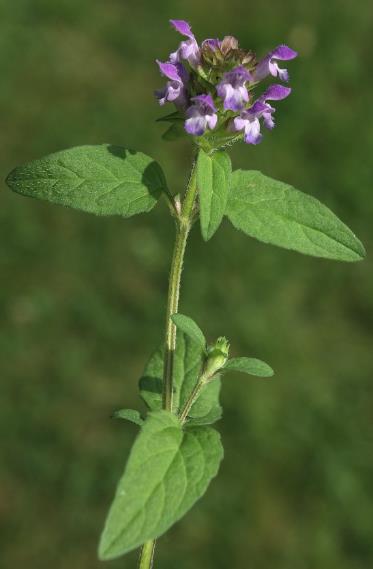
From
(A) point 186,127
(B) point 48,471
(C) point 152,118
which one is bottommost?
(B) point 48,471

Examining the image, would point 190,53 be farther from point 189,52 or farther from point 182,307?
point 182,307

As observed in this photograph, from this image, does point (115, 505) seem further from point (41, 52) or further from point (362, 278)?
point (41, 52)

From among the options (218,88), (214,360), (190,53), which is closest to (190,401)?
(214,360)

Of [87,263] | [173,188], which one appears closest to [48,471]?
[87,263]

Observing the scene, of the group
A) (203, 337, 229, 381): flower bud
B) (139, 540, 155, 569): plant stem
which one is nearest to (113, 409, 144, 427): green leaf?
(203, 337, 229, 381): flower bud

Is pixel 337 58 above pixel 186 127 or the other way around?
above

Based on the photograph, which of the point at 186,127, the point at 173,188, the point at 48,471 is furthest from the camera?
the point at 173,188

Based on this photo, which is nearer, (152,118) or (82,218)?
(82,218)

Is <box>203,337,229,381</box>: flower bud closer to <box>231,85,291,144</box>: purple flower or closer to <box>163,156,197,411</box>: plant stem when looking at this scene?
<box>163,156,197,411</box>: plant stem
